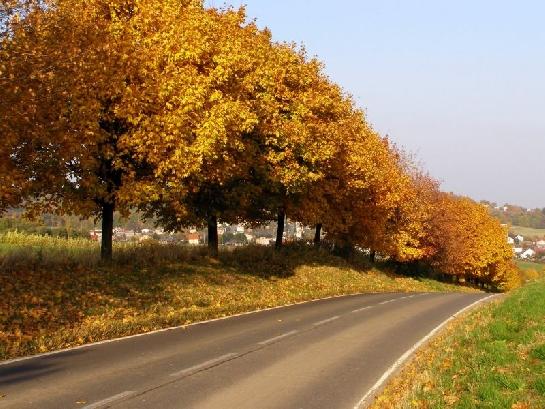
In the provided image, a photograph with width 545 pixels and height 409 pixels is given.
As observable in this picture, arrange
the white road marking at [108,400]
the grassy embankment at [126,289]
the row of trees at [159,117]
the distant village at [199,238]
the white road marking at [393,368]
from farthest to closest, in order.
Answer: the distant village at [199,238]
the row of trees at [159,117]
the grassy embankment at [126,289]
the white road marking at [393,368]
the white road marking at [108,400]

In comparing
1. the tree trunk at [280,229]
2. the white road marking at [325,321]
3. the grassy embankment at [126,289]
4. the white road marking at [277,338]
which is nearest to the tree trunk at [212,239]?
the grassy embankment at [126,289]

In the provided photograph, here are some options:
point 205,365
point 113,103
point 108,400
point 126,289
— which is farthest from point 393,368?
point 113,103

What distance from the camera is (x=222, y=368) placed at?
9.70 m

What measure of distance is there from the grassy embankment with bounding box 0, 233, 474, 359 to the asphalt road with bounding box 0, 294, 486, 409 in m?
1.06

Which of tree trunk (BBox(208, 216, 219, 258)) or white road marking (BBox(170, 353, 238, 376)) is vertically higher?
tree trunk (BBox(208, 216, 219, 258))

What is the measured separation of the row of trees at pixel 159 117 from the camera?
45.3 ft

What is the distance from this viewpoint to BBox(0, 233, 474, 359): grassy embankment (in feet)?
41.4

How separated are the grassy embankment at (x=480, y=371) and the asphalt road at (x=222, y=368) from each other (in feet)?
2.18

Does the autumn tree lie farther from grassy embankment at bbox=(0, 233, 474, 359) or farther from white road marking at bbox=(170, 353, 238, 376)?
white road marking at bbox=(170, 353, 238, 376)

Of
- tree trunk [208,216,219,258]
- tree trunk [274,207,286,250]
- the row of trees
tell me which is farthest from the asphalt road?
tree trunk [274,207,286,250]

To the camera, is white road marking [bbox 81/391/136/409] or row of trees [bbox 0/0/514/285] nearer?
white road marking [bbox 81/391/136/409]

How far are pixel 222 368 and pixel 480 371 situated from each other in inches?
163

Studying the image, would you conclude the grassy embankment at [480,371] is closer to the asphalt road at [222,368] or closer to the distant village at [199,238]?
the asphalt road at [222,368]

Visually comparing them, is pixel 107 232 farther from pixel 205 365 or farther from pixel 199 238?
pixel 199 238
